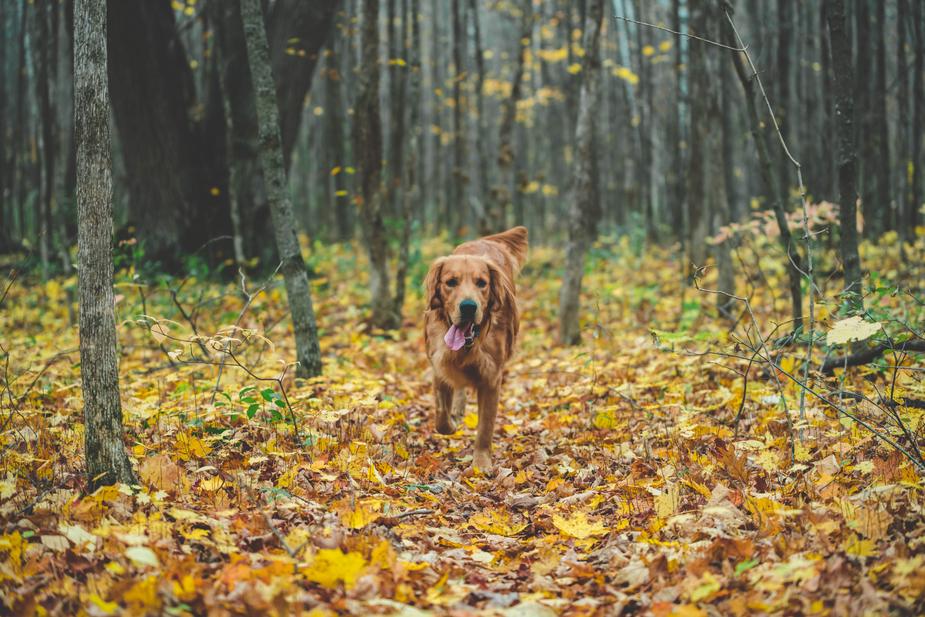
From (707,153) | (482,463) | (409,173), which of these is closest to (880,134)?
(707,153)

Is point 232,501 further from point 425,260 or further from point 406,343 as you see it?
point 425,260

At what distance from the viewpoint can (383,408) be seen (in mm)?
5051

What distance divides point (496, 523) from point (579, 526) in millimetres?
428

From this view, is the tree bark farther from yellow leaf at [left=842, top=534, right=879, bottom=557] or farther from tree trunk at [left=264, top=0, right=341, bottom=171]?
yellow leaf at [left=842, top=534, right=879, bottom=557]

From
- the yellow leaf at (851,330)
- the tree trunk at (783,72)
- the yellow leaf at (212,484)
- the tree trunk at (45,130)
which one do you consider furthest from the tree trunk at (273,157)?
the tree trunk at (783,72)

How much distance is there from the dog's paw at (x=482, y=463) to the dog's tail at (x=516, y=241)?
7.56 feet

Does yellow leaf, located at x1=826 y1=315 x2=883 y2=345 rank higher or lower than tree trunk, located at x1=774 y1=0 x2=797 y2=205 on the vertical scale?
lower

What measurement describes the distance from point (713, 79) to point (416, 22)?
406 cm

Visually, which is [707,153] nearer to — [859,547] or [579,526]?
[579,526]

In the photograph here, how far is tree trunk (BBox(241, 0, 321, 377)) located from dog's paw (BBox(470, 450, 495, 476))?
1984 millimetres

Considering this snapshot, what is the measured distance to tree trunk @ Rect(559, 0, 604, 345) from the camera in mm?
7250

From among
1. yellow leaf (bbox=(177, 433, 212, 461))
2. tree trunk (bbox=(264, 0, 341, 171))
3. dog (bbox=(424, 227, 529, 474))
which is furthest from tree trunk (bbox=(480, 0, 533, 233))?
yellow leaf (bbox=(177, 433, 212, 461))

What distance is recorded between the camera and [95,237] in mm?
2834

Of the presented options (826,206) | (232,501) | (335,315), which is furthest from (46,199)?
(826,206)
